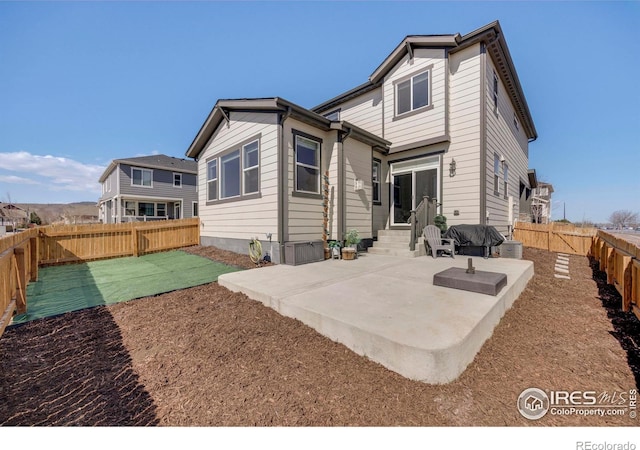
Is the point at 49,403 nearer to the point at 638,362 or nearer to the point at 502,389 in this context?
the point at 502,389

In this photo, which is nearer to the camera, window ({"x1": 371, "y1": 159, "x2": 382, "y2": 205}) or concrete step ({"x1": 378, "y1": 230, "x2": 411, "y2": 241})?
concrete step ({"x1": 378, "y1": 230, "x2": 411, "y2": 241})

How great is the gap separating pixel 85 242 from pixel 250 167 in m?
5.49

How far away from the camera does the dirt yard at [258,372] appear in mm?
1835

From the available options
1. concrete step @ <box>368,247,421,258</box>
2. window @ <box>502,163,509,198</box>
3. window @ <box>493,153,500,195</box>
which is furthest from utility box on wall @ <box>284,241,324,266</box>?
window @ <box>502,163,509,198</box>

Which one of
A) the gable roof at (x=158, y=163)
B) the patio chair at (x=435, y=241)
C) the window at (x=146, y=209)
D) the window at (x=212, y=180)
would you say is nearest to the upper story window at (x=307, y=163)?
the patio chair at (x=435, y=241)

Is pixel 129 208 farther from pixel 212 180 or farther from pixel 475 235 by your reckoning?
pixel 475 235

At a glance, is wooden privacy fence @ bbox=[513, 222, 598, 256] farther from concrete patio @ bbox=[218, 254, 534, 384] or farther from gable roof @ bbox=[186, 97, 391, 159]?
gable roof @ bbox=[186, 97, 391, 159]

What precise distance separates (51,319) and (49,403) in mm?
2193

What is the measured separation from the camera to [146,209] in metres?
21.5

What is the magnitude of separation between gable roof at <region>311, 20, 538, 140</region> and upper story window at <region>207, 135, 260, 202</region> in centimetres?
553

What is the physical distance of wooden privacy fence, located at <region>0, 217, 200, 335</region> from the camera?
12.3ft

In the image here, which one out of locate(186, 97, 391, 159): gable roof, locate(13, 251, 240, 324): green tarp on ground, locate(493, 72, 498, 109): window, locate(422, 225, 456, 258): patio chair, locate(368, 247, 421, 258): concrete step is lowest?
locate(13, 251, 240, 324): green tarp on ground

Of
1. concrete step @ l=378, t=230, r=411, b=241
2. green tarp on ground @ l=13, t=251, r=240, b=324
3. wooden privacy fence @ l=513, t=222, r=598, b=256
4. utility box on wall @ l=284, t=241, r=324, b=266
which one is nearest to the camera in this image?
green tarp on ground @ l=13, t=251, r=240, b=324

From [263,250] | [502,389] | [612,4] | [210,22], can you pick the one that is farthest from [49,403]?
[612,4]
